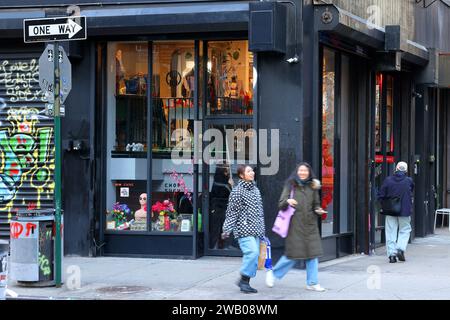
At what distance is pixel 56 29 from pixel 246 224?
367cm

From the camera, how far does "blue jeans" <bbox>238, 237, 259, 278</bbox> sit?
10.8 metres

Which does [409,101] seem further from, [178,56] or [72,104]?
[72,104]

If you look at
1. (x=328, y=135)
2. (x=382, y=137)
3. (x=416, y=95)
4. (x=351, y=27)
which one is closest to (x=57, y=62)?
(x=351, y=27)

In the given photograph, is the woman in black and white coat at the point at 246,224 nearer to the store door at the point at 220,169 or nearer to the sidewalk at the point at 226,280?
the sidewalk at the point at 226,280

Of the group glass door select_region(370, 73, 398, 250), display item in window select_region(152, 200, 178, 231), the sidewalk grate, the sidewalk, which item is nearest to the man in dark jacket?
the sidewalk

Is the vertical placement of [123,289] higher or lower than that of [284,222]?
lower

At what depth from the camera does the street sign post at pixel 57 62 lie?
11102mm

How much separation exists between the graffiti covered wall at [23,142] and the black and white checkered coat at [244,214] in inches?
185

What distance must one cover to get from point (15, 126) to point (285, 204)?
6.01 meters

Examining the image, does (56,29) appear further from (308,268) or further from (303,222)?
(308,268)

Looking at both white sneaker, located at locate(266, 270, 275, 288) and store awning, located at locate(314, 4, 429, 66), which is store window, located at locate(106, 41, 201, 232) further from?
white sneaker, located at locate(266, 270, 275, 288)

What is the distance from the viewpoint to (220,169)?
14.2 m
